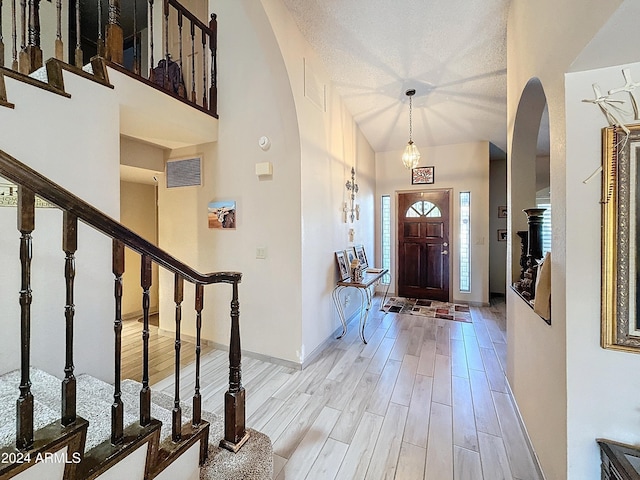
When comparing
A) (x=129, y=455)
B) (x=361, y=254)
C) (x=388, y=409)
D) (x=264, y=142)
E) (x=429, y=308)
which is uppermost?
(x=264, y=142)

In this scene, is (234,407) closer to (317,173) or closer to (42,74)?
(317,173)

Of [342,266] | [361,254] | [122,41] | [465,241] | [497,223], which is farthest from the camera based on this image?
[497,223]

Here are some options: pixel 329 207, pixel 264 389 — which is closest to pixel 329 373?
pixel 264 389

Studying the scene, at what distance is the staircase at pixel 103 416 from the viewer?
2.73 feet

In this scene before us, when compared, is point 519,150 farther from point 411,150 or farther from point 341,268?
point 341,268

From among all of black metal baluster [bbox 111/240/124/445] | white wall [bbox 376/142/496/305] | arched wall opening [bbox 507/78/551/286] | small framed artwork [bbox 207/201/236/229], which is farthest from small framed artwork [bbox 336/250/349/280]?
black metal baluster [bbox 111/240/124/445]

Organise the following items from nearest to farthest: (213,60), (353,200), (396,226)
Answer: (213,60) → (353,200) → (396,226)

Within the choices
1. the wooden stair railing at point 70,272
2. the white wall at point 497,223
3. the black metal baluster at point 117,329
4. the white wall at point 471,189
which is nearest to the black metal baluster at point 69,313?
the wooden stair railing at point 70,272

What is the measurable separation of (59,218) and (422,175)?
504 centimetres

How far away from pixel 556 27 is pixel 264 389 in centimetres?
296

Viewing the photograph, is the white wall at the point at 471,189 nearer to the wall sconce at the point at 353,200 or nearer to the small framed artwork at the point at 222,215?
the wall sconce at the point at 353,200

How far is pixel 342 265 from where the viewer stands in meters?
3.58

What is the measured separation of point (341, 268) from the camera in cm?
353

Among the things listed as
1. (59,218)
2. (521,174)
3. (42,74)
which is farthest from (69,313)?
(521,174)
